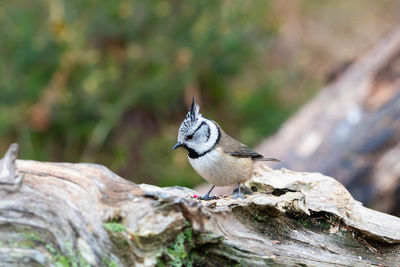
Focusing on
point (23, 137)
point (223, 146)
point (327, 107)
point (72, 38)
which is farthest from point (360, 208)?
point (23, 137)

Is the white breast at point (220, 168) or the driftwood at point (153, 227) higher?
the white breast at point (220, 168)

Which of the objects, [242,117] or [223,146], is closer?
[223,146]

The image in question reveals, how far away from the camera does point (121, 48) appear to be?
751 centimetres

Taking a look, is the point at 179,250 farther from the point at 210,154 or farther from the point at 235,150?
the point at 235,150

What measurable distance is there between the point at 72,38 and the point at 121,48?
1306mm

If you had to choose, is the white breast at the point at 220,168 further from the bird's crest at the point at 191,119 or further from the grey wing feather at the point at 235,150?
the bird's crest at the point at 191,119

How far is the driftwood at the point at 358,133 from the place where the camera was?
16.9 ft

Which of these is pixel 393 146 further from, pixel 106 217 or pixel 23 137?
pixel 23 137

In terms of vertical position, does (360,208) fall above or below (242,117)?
below

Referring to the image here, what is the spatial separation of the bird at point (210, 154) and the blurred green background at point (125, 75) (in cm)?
262

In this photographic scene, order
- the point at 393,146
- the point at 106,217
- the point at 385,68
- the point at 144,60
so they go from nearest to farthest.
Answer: the point at 106,217, the point at 393,146, the point at 385,68, the point at 144,60

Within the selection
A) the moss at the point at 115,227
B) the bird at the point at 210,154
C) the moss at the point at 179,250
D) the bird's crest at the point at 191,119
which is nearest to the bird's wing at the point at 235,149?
the bird at the point at 210,154

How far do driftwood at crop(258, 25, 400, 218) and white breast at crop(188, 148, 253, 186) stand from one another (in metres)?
1.77

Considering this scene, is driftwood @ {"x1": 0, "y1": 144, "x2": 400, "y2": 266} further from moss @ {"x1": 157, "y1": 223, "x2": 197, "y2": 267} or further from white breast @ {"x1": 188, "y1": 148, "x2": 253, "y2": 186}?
white breast @ {"x1": 188, "y1": 148, "x2": 253, "y2": 186}
